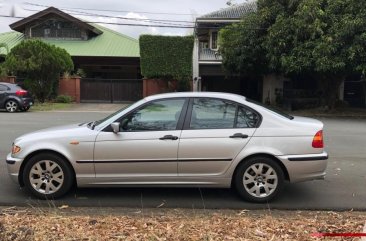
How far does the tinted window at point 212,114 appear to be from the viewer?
6.27 metres

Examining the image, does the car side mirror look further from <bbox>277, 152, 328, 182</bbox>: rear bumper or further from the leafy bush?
the leafy bush

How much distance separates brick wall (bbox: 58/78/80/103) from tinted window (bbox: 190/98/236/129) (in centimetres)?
2780

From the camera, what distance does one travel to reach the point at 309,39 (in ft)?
76.2

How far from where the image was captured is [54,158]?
623 centimetres

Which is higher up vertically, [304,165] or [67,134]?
[67,134]

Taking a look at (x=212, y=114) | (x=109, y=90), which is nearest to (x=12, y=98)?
(x=109, y=90)

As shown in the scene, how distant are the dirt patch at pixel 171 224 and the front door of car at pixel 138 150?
556mm

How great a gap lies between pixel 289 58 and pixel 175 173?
60.1ft

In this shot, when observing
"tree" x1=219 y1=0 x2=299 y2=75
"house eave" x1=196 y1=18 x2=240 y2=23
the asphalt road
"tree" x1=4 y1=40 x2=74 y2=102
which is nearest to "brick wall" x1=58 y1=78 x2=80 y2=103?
"tree" x1=4 y1=40 x2=74 y2=102

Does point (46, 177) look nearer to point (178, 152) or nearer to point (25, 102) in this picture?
point (178, 152)

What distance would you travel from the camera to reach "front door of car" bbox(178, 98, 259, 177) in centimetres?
615

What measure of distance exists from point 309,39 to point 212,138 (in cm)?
1851

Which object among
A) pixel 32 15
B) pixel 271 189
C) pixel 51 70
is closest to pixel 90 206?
pixel 271 189

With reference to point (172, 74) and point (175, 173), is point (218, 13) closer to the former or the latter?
point (172, 74)
